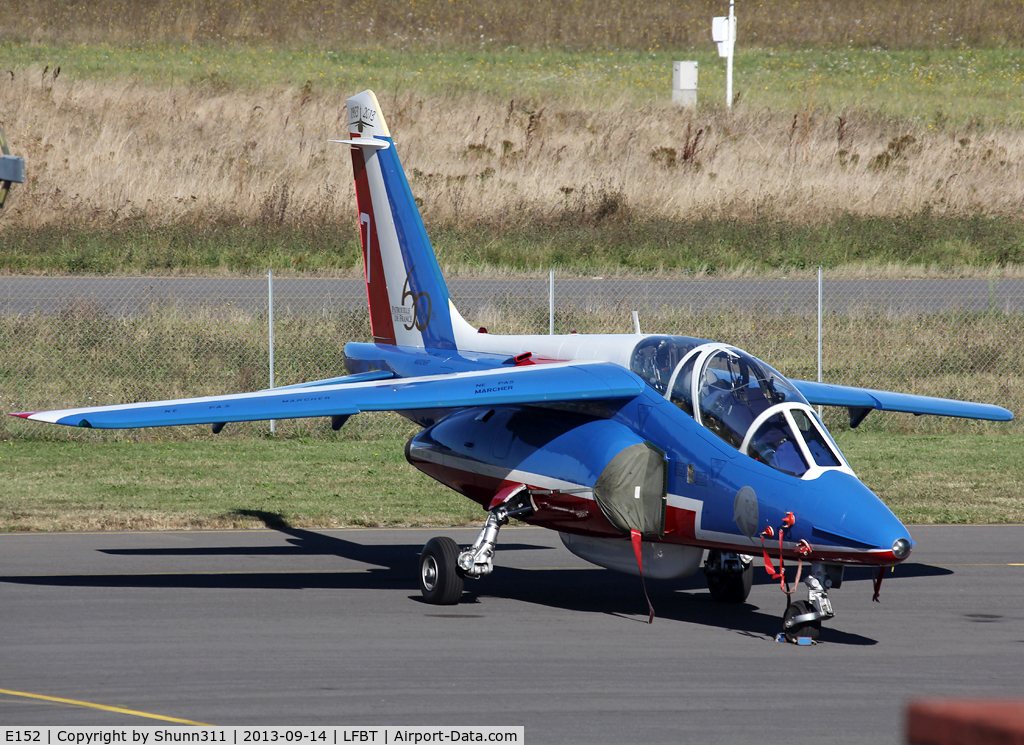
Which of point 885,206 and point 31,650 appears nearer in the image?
point 31,650

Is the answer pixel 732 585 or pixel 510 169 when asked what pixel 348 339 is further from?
pixel 510 169

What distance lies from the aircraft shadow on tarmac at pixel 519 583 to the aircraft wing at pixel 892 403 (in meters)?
1.76

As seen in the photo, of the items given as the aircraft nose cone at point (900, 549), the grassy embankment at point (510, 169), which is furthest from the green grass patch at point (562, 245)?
the aircraft nose cone at point (900, 549)

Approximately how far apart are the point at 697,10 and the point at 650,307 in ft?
133

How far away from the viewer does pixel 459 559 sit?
1067cm

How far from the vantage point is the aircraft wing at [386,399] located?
32.9 feet

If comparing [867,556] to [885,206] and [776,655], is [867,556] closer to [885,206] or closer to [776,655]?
[776,655]

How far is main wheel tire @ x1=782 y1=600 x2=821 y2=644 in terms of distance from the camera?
936cm

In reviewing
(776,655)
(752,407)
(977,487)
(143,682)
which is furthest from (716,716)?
(977,487)

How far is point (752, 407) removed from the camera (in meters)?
9.60

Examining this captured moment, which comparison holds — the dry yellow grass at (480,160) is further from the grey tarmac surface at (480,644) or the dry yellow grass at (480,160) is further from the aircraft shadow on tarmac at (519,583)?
the grey tarmac surface at (480,644)

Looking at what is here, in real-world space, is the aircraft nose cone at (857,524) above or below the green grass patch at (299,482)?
above

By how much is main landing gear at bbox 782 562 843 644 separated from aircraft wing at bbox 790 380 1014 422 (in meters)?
3.11

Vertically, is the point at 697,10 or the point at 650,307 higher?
the point at 697,10
